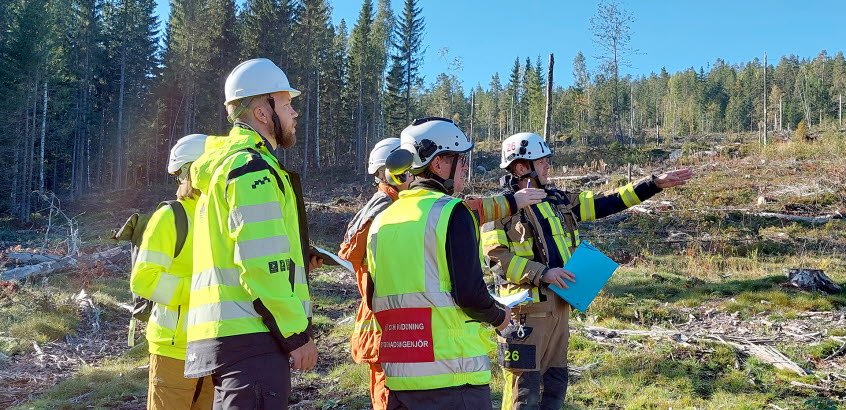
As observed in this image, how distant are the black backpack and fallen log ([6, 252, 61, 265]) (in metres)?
12.5

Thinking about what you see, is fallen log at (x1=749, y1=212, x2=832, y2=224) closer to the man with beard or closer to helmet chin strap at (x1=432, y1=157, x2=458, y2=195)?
helmet chin strap at (x1=432, y1=157, x2=458, y2=195)

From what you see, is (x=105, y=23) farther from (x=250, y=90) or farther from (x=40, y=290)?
(x=250, y=90)

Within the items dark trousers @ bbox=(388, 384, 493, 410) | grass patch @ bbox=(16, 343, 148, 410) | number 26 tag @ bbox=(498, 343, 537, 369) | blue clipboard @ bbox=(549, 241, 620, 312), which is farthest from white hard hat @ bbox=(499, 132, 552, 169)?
grass patch @ bbox=(16, 343, 148, 410)

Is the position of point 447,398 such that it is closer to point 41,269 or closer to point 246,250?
point 246,250

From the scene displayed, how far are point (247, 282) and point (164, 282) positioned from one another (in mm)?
Result: 1083

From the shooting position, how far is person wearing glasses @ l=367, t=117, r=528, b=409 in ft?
8.05

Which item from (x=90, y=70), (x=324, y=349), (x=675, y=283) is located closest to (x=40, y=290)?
(x=324, y=349)

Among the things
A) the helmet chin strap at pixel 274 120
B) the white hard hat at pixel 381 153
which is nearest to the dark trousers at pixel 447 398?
the helmet chin strap at pixel 274 120

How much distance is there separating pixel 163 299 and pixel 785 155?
3497cm

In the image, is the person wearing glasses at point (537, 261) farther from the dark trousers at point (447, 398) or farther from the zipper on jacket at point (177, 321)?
the zipper on jacket at point (177, 321)

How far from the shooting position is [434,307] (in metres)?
2.47

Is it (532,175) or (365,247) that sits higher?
(532,175)

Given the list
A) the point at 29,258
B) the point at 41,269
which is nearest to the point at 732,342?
the point at 41,269

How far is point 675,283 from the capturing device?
1085 cm
